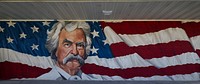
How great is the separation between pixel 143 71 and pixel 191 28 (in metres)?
1.82

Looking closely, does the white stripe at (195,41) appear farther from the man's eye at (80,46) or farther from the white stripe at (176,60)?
the man's eye at (80,46)

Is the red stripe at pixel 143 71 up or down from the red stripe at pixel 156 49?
down

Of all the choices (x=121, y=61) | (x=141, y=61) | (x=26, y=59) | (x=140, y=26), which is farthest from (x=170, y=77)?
(x=26, y=59)

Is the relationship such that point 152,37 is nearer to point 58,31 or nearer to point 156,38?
point 156,38

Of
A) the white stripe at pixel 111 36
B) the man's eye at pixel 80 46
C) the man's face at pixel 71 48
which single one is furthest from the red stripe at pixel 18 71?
the white stripe at pixel 111 36

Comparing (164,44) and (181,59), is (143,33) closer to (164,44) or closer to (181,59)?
(164,44)

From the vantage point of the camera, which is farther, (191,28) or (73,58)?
(191,28)

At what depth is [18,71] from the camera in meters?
6.41

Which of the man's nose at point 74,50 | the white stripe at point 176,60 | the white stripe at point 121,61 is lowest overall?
the white stripe at point 176,60

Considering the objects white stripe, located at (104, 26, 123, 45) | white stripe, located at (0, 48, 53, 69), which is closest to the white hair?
white stripe, located at (0, 48, 53, 69)

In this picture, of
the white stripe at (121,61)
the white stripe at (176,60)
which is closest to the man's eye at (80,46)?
the white stripe at (121,61)

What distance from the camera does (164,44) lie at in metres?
6.48

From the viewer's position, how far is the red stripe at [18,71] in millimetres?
6406

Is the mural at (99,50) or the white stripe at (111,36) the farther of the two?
the white stripe at (111,36)
